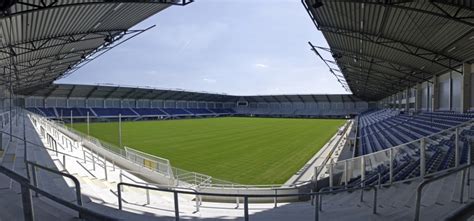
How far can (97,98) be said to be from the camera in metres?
66.2

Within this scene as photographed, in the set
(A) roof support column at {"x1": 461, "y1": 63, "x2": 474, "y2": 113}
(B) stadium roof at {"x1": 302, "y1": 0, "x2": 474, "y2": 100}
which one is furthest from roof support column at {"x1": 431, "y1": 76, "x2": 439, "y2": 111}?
(A) roof support column at {"x1": 461, "y1": 63, "x2": 474, "y2": 113}

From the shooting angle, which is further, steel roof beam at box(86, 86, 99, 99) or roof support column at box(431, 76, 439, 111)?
steel roof beam at box(86, 86, 99, 99)

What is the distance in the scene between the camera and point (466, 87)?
1727 centimetres

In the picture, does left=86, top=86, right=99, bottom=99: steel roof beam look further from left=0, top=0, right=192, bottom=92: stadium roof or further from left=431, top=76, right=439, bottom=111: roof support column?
left=431, top=76, right=439, bottom=111: roof support column

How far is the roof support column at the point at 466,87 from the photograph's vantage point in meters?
17.2

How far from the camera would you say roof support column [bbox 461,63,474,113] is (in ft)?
56.5

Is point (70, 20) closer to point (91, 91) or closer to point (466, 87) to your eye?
point (466, 87)

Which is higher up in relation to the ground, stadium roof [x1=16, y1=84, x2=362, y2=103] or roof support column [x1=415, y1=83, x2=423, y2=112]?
stadium roof [x1=16, y1=84, x2=362, y2=103]

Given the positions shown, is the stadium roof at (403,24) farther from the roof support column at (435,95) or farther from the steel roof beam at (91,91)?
the steel roof beam at (91,91)

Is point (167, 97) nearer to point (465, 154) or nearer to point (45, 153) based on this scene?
point (45, 153)

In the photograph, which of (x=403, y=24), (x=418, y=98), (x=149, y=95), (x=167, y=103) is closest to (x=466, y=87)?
(x=403, y=24)

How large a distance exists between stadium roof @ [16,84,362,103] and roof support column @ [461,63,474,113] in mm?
55162

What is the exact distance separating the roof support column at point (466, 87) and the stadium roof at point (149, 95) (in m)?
55.2

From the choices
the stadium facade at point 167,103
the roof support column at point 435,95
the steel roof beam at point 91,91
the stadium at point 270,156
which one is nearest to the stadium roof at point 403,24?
the stadium at point 270,156
